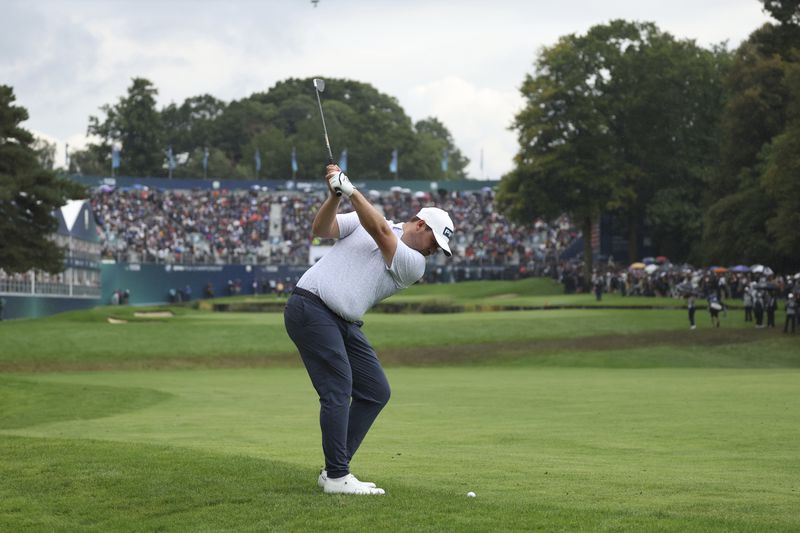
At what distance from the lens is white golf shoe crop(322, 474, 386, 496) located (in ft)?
33.0

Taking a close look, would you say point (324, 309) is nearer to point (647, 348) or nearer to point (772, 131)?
point (647, 348)

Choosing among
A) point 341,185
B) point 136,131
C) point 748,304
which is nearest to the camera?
point 341,185

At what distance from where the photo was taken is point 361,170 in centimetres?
15250

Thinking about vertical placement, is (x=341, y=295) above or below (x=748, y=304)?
above

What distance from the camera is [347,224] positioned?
10.3 m

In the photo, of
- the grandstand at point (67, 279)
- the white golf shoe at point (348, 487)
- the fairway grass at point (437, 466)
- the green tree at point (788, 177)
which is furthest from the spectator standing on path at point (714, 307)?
the white golf shoe at point (348, 487)

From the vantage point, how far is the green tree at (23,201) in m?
49.9

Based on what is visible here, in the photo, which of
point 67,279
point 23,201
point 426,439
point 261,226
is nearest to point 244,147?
point 261,226

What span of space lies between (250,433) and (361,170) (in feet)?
443

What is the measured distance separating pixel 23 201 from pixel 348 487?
43845 millimetres

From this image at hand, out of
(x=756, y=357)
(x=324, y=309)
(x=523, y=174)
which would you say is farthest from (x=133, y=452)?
(x=523, y=174)

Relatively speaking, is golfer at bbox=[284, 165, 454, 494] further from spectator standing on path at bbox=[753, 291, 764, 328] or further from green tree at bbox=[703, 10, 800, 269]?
green tree at bbox=[703, 10, 800, 269]

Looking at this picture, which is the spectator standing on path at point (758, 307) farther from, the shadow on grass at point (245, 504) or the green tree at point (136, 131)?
the green tree at point (136, 131)

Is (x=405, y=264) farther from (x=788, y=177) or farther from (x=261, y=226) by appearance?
(x=261, y=226)
